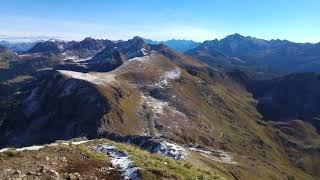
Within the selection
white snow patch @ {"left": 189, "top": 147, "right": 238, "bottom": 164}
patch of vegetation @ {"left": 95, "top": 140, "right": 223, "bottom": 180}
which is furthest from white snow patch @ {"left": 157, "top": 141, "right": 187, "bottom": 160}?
patch of vegetation @ {"left": 95, "top": 140, "right": 223, "bottom": 180}

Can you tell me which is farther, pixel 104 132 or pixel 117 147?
pixel 104 132

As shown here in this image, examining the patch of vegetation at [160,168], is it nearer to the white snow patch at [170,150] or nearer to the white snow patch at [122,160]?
the white snow patch at [122,160]

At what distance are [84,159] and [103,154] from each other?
2739 millimetres

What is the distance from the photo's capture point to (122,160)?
3338 centimetres

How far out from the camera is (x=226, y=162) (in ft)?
573

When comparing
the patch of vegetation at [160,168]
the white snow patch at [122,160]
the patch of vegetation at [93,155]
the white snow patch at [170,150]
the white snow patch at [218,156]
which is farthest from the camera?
the white snow patch at [218,156]

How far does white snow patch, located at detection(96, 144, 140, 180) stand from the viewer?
29.8 metres

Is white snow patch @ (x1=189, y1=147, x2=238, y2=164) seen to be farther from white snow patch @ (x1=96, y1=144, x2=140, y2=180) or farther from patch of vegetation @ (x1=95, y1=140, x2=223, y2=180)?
patch of vegetation @ (x1=95, y1=140, x2=223, y2=180)

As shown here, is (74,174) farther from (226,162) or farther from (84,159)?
(226,162)

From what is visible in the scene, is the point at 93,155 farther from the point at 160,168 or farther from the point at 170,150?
the point at 170,150

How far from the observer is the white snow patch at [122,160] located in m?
29.8

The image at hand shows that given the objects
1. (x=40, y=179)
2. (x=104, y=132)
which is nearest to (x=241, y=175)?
(x=104, y=132)

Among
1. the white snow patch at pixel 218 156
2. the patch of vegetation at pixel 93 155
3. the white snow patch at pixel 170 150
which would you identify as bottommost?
the white snow patch at pixel 218 156

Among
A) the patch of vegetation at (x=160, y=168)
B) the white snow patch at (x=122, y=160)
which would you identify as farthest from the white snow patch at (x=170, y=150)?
the patch of vegetation at (x=160, y=168)
